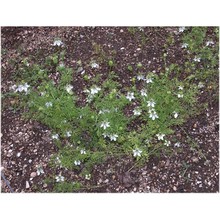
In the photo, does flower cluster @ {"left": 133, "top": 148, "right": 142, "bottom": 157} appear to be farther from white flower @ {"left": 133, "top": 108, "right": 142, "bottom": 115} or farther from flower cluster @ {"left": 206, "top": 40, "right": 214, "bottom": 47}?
flower cluster @ {"left": 206, "top": 40, "right": 214, "bottom": 47}

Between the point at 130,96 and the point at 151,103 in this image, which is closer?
the point at 151,103

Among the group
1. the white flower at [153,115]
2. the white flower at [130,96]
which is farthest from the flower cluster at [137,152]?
the white flower at [130,96]

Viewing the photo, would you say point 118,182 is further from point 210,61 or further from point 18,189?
point 210,61

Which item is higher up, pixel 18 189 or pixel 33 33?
pixel 33 33

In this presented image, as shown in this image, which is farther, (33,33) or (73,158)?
(33,33)

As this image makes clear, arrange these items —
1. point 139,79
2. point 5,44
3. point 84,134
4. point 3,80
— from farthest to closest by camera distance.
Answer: point 5,44 < point 3,80 < point 139,79 < point 84,134

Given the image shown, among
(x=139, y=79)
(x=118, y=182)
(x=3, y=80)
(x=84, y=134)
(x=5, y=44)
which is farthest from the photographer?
(x=5, y=44)

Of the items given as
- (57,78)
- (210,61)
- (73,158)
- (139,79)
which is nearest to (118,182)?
(73,158)

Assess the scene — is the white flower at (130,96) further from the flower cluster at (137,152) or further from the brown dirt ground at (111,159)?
the flower cluster at (137,152)

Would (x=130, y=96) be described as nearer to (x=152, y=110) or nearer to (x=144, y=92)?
(x=144, y=92)

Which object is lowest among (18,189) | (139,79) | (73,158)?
(18,189)

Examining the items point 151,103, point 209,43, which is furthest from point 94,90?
point 209,43
